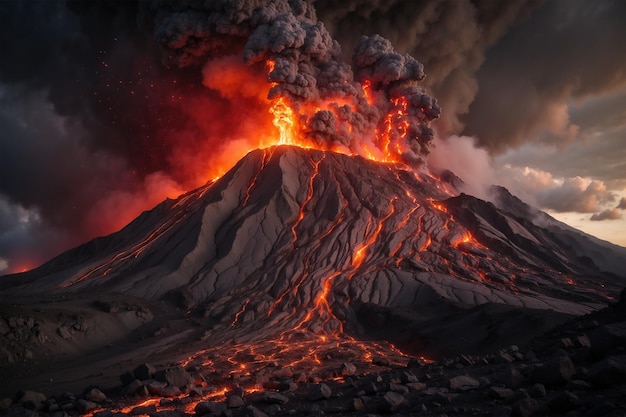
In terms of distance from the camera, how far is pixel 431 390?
30.1ft

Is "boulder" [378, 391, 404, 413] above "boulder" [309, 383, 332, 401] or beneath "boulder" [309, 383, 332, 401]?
above

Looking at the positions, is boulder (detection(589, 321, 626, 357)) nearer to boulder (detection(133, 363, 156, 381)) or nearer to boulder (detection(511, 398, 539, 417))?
boulder (detection(511, 398, 539, 417))

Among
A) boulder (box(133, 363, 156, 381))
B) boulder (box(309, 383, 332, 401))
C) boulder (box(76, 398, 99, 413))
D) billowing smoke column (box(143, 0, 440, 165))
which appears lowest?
boulder (box(309, 383, 332, 401))

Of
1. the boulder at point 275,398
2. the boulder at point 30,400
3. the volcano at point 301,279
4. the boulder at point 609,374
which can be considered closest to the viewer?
the boulder at point 609,374

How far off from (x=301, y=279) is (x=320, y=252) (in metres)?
4.39

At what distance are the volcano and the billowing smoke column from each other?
4785mm

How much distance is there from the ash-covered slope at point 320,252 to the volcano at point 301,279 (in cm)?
18

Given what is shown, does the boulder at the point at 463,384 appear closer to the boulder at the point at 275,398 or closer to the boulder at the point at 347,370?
the boulder at the point at 275,398

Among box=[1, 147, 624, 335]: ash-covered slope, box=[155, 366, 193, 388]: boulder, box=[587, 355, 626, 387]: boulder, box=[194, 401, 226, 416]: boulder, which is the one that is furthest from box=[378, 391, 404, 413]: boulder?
box=[1, 147, 624, 335]: ash-covered slope

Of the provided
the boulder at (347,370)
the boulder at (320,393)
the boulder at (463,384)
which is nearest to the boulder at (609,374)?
the boulder at (463,384)

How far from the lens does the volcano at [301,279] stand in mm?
24203

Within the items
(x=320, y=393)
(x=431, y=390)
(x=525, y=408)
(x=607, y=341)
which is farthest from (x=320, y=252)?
(x=525, y=408)

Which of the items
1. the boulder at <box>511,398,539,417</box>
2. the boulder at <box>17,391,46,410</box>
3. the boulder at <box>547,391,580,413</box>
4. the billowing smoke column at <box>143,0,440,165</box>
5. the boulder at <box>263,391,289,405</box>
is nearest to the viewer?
the boulder at <box>547,391,580,413</box>

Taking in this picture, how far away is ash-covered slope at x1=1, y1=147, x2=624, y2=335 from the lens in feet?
115
